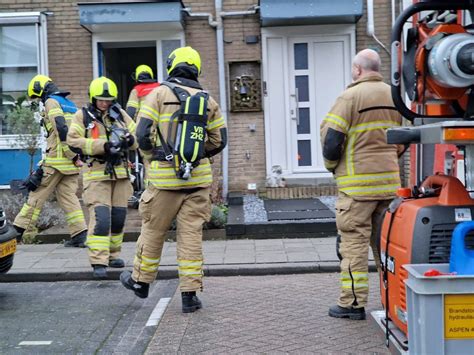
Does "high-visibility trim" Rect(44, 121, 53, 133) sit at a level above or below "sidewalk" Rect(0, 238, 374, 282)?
above

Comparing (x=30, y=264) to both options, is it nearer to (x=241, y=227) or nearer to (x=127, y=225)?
(x=127, y=225)

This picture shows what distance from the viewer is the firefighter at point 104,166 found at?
6.64 metres

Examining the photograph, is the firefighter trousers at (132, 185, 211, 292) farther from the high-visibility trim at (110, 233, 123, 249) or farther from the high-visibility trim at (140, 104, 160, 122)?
the high-visibility trim at (110, 233, 123, 249)

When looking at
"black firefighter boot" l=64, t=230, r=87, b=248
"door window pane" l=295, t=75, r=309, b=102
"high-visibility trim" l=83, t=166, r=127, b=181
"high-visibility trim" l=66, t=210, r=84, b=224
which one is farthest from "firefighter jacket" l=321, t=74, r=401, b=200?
"door window pane" l=295, t=75, r=309, b=102

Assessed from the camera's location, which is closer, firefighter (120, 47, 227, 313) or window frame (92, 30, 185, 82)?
firefighter (120, 47, 227, 313)

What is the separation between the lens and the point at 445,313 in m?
2.57

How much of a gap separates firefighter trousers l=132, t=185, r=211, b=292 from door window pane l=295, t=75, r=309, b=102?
5.90 meters

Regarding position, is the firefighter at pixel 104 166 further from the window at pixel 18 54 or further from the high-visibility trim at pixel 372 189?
the window at pixel 18 54

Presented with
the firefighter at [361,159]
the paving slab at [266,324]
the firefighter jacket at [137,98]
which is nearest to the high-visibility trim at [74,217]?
the firefighter jacket at [137,98]

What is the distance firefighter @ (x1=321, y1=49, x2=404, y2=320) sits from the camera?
4.81 meters

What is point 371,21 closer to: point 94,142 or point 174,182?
point 94,142

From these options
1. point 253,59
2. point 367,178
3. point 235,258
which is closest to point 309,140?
point 253,59

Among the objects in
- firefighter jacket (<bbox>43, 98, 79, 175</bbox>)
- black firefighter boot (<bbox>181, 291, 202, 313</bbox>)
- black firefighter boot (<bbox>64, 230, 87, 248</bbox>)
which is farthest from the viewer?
black firefighter boot (<bbox>64, 230, 87, 248</bbox>)

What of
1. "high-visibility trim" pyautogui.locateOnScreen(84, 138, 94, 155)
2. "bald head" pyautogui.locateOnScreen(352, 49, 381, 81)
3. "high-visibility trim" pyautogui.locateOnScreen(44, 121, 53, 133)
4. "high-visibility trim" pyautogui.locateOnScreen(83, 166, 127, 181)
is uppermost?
"bald head" pyautogui.locateOnScreen(352, 49, 381, 81)
